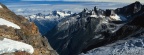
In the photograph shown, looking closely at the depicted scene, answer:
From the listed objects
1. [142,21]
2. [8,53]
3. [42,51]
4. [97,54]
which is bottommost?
[142,21]

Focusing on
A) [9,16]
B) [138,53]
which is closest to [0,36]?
[9,16]

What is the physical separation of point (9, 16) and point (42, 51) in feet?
28.1

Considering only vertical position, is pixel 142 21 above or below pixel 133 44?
below

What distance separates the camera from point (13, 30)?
41.9 metres

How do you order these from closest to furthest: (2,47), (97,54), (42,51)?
1. (2,47)
2. (42,51)
3. (97,54)

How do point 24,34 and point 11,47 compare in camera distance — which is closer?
point 11,47

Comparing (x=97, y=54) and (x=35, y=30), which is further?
(x=97, y=54)

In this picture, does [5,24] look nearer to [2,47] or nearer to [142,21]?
[2,47]

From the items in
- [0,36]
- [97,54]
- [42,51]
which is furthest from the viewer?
[97,54]

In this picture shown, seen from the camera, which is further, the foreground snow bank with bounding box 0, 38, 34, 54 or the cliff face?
the cliff face

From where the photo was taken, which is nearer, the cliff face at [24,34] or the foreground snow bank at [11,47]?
the foreground snow bank at [11,47]

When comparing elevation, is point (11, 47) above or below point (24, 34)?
above

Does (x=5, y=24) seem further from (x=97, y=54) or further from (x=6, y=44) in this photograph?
(x=97, y=54)

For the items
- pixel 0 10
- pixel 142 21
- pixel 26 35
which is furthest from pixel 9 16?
pixel 142 21
